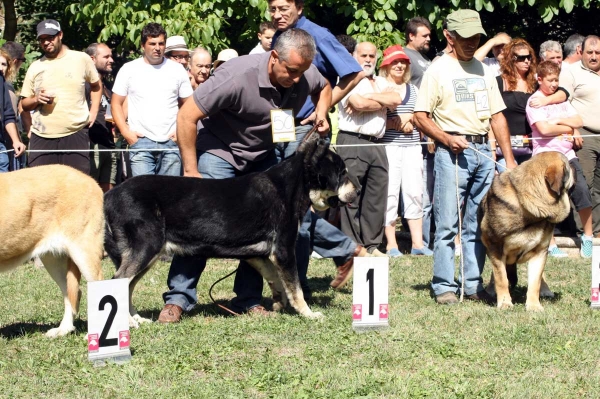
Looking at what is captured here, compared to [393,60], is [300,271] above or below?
below

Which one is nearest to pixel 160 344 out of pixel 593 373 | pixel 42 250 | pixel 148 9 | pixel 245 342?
pixel 245 342

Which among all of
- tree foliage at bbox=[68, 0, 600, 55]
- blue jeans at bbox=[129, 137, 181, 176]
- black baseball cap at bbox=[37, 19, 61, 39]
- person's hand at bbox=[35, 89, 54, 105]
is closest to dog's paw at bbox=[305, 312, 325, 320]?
blue jeans at bbox=[129, 137, 181, 176]

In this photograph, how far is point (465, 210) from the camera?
25.8ft

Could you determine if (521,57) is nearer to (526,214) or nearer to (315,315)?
(526,214)

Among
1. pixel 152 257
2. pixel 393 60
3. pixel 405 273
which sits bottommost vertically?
pixel 405 273

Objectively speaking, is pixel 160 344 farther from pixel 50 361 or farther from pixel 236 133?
pixel 236 133

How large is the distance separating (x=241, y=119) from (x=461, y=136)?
180 centimetres

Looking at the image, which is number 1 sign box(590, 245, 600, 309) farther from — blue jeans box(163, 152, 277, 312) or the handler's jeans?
blue jeans box(163, 152, 277, 312)

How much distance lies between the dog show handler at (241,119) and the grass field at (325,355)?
32cm

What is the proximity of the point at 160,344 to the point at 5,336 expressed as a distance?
1.18 metres

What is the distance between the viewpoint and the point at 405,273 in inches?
359

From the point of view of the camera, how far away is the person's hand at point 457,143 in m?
7.25

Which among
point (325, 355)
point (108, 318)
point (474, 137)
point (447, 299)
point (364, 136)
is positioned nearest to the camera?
point (108, 318)

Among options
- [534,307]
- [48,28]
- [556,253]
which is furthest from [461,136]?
[48,28]
